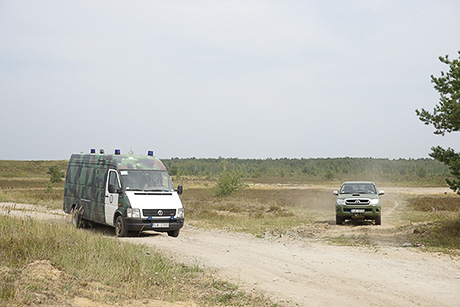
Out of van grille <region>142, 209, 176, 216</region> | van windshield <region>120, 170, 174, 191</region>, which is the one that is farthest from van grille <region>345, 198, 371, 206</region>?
van grille <region>142, 209, 176, 216</region>

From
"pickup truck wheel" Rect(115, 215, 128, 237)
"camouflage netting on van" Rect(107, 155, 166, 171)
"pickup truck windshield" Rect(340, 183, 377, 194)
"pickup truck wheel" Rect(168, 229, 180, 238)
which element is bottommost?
"pickup truck wheel" Rect(168, 229, 180, 238)

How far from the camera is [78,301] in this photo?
720 cm

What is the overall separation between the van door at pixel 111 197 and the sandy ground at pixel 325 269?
4.55 feet

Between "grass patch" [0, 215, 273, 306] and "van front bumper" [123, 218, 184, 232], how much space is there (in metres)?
3.32

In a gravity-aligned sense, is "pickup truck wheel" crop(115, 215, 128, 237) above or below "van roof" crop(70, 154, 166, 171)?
below

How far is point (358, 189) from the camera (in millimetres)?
22453

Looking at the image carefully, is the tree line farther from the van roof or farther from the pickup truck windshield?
the van roof

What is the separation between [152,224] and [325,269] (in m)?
5.82

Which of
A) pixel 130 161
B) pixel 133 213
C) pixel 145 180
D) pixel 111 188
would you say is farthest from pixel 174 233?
pixel 130 161

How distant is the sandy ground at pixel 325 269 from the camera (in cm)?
872

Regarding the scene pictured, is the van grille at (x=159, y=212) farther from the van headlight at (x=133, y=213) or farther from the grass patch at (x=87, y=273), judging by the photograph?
the grass patch at (x=87, y=273)

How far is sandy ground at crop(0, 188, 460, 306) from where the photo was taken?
343 inches

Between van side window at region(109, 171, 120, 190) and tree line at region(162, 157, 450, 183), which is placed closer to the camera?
van side window at region(109, 171, 120, 190)

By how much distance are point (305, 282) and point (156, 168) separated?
7877mm
